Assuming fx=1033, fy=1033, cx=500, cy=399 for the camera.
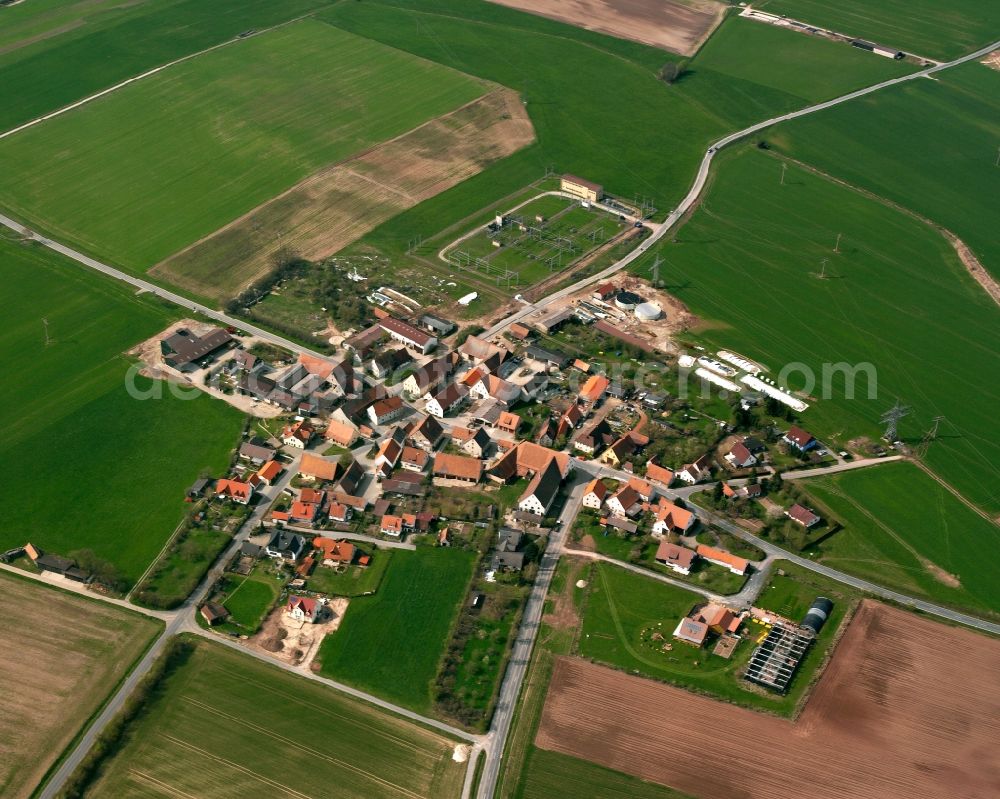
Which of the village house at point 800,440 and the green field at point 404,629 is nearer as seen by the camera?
the green field at point 404,629

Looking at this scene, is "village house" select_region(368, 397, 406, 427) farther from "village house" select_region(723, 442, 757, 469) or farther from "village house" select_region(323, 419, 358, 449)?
"village house" select_region(723, 442, 757, 469)

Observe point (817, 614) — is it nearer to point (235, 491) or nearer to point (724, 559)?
point (724, 559)

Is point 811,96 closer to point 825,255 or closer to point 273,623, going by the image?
point 825,255

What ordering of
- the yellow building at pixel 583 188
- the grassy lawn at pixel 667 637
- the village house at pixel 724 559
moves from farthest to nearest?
the yellow building at pixel 583 188, the village house at pixel 724 559, the grassy lawn at pixel 667 637

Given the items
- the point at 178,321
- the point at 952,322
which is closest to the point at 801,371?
the point at 952,322

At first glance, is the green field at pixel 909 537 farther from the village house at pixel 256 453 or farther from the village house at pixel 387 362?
the village house at pixel 256 453

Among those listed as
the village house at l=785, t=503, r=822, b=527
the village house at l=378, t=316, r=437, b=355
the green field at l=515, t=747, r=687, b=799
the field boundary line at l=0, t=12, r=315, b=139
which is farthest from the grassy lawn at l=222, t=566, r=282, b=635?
the field boundary line at l=0, t=12, r=315, b=139

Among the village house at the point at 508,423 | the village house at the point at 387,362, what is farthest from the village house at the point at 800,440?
the village house at the point at 387,362
